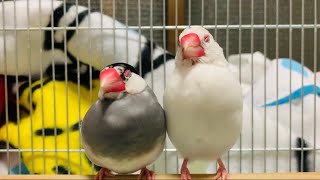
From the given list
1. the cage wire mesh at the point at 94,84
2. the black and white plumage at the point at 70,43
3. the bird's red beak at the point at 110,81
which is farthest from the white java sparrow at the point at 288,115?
the bird's red beak at the point at 110,81

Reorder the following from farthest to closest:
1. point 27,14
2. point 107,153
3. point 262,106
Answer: point 262,106 → point 27,14 → point 107,153

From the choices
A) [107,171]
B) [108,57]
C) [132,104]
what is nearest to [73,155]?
[108,57]

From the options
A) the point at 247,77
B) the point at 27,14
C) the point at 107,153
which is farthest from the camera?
the point at 247,77

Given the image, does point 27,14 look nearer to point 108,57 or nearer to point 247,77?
point 108,57

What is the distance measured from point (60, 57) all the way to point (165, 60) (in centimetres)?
26

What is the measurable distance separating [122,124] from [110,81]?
0.21 ft

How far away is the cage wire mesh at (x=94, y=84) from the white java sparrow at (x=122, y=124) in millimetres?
373

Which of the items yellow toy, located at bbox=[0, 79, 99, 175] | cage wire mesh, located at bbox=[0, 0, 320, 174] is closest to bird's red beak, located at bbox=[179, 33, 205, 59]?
cage wire mesh, located at bbox=[0, 0, 320, 174]

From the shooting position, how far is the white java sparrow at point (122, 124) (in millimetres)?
799

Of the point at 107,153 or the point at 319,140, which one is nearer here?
the point at 107,153

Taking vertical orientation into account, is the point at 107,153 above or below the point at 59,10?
below

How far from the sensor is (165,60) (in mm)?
1274

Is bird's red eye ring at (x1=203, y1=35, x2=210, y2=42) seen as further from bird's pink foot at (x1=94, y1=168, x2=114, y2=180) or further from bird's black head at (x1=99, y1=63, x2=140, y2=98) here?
bird's pink foot at (x1=94, y1=168, x2=114, y2=180)

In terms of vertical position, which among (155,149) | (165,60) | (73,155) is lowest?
(73,155)
